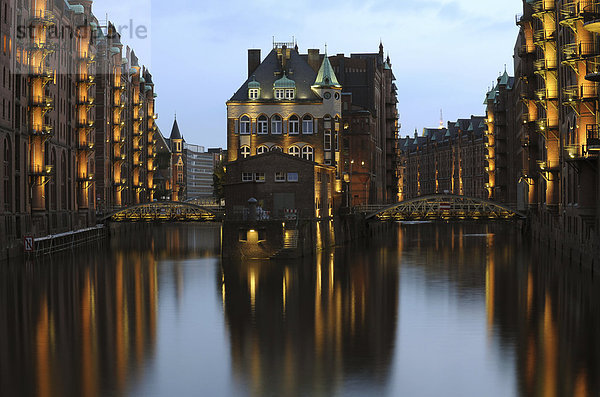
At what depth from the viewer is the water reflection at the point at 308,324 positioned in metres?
28.5

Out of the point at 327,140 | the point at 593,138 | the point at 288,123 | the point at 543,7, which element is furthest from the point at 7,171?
the point at 543,7

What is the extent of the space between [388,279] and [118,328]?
2609 centimetres

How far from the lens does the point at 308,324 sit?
39531 millimetres

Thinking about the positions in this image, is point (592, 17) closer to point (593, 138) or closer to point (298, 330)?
point (593, 138)

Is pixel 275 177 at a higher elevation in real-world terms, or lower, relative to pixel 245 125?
lower

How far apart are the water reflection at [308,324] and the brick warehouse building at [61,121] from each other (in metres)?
21.4

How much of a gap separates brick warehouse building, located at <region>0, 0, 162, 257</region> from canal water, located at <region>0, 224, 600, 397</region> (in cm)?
1137

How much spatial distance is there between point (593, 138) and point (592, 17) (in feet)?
23.8

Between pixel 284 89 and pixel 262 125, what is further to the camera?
pixel 284 89

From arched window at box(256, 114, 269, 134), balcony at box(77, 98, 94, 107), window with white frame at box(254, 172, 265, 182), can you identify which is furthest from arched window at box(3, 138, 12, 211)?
arched window at box(256, 114, 269, 134)

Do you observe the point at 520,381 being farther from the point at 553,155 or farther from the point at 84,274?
the point at 553,155

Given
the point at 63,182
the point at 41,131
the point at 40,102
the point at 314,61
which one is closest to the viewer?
the point at 40,102

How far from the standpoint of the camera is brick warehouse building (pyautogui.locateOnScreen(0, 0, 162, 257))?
73.6 meters

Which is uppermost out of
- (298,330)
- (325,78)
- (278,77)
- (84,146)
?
(278,77)
